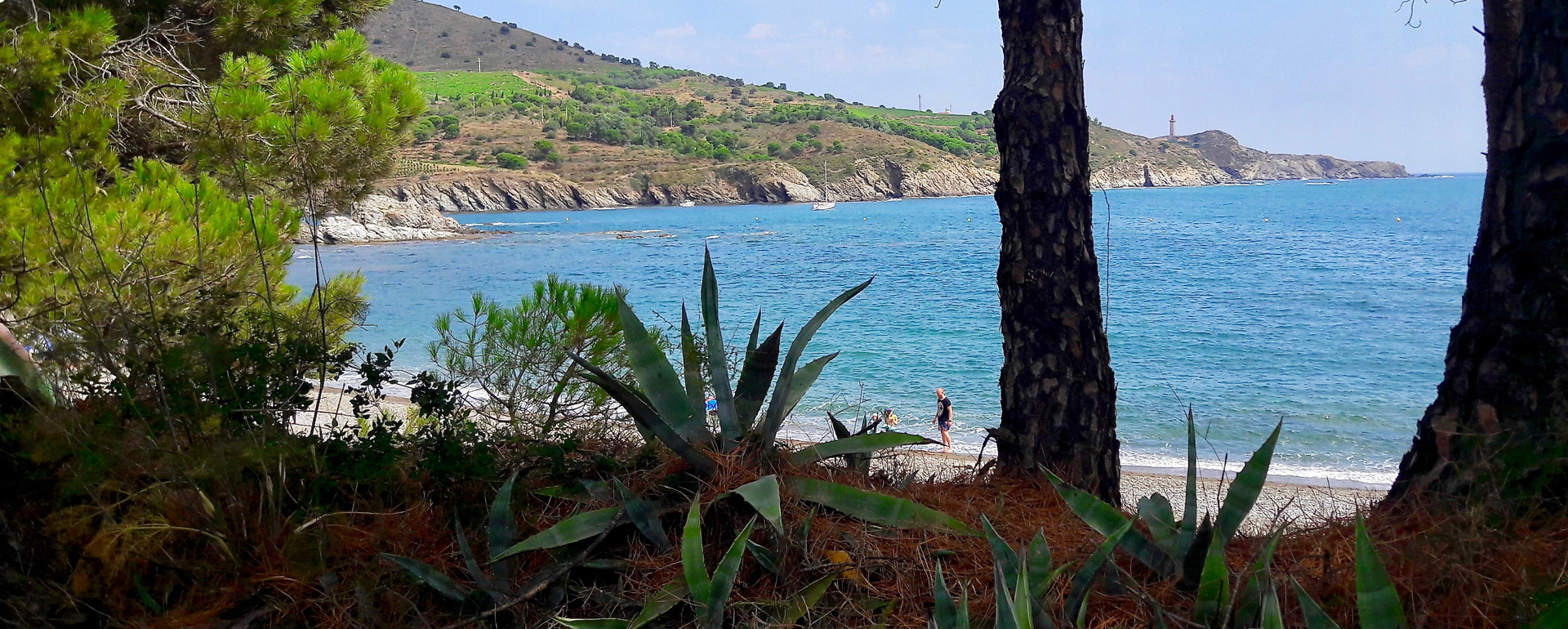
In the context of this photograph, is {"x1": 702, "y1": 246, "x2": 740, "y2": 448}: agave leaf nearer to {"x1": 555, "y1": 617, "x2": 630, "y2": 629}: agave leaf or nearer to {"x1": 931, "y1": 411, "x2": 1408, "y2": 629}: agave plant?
{"x1": 555, "y1": 617, "x2": 630, "y2": 629}: agave leaf

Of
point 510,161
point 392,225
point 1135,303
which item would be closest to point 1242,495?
point 1135,303

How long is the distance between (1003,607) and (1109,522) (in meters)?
0.74

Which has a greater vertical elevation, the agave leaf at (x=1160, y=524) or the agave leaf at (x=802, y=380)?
the agave leaf at (x=802, y=380)

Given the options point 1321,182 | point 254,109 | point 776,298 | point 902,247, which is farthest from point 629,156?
point 1321,182

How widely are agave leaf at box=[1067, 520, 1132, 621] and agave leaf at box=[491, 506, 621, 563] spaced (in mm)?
1190

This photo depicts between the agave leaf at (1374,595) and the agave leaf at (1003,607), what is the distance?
2.45 feet

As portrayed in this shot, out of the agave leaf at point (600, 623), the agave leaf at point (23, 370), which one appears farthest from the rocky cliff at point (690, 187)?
the agave leaf at point (600, 623)

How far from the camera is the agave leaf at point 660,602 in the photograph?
2.05 meters

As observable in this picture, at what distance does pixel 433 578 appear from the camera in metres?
2.25

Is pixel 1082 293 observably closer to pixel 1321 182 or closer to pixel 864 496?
pixel 864 496

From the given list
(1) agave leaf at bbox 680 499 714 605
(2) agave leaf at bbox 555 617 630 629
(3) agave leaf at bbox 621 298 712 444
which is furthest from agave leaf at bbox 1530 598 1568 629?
(3) agave leaf at bbox 621 298 712 444

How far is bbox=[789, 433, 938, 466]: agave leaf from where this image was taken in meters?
2.78

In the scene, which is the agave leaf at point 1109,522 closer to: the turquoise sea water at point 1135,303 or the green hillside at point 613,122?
the turquoise sea water at point 1135,303

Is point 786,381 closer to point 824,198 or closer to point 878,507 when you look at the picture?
point 878,507
